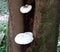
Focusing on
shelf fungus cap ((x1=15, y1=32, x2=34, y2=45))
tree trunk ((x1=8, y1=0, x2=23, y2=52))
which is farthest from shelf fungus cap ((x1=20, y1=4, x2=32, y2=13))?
shelf fungus cap ((x1=15, y1=32, x2=34, y2=45))

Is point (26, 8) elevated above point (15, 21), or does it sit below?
above

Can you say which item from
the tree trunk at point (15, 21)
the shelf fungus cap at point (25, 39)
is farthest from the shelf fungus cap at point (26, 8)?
the shelf fungus cap at point (25, 39)

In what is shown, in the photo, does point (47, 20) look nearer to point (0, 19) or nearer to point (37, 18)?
point (37, 18)

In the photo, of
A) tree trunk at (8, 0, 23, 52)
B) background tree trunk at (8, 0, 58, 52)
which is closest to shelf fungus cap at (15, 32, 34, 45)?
background tree trunk at (8, 0, 58, 52)

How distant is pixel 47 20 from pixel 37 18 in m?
0.08

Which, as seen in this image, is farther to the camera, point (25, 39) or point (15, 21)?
point (15, 21)

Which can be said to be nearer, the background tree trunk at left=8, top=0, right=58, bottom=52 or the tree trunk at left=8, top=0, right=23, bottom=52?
the background tree trunk at left=8, top=0, right=58, bottom=52

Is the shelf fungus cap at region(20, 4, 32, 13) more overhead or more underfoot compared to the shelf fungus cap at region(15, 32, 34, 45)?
more overhead

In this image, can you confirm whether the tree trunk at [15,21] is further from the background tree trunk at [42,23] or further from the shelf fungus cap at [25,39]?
the shelf fungus cap at [25,39]

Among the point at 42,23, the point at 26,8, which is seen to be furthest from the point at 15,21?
the point at 42,23

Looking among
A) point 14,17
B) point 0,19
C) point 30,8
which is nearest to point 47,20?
point 30,8

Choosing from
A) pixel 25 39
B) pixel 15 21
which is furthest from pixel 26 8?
pixel 25 39

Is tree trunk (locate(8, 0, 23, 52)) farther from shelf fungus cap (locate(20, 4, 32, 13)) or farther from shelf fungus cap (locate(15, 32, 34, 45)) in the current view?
shelf fungus cap (locate(15, 32, 34, 45))

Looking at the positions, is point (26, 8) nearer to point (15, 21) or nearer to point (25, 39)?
point (15, 21)
